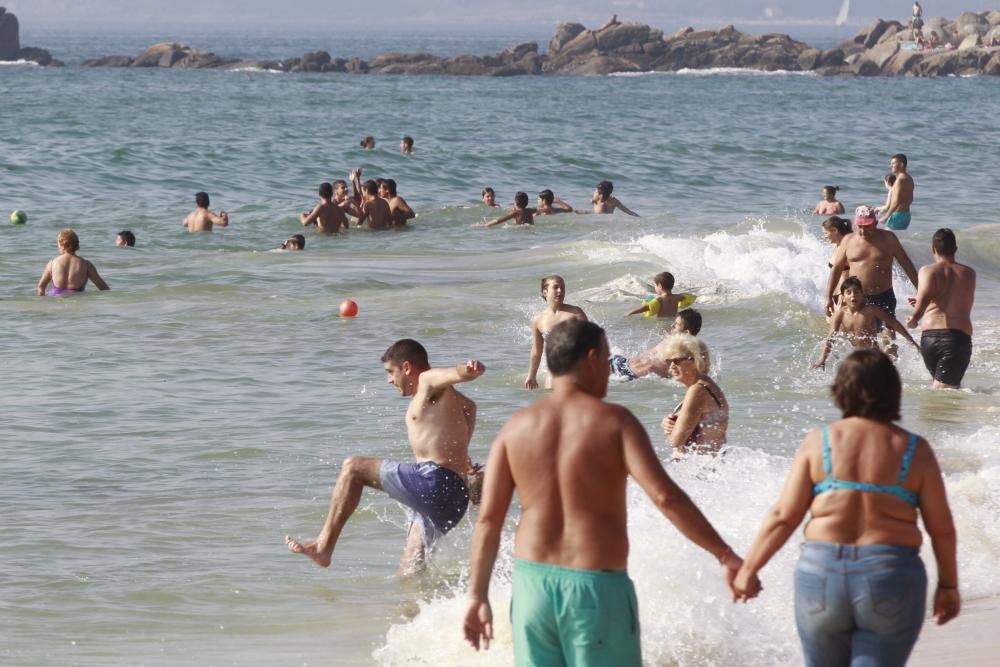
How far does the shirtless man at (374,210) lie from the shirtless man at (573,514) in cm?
1758

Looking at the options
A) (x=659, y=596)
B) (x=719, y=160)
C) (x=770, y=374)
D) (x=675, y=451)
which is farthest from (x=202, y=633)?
(x=719, y=160)

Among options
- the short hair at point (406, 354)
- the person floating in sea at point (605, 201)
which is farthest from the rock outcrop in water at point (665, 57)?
the short hair at point (406, 354)

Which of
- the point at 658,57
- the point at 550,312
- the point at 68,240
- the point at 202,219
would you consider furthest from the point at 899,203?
the point at 658,57

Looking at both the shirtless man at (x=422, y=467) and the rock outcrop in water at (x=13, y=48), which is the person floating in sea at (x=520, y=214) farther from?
the rock outcrop in water at (x=13, y=48)

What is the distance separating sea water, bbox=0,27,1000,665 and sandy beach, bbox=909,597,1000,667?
0.51m

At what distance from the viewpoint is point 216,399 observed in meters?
11.9

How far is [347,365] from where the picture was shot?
13422mm

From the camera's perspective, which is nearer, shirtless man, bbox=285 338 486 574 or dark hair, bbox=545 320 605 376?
dark hair, bbox=545 320 605 376

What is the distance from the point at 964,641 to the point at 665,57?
84.5 meters

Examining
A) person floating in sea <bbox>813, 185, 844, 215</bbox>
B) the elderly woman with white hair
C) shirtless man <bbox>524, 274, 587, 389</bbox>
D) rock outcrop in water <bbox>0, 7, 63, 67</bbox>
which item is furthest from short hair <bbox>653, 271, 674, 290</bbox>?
rock outcrop in water <bbox>0, 7, 63, 67</bbox>

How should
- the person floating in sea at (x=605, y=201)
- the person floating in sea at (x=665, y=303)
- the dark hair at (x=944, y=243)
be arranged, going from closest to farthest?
1. the dark hair at (x=944, y=243)
2. the person floating in sea at (x=665, y=303)
3. the person floating in sea at (x=605, y=201)

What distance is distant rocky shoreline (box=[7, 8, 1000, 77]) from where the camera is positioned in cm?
7944

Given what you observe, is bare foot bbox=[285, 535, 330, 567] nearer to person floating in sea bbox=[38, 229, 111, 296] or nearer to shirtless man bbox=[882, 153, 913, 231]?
person floating in sea bbox=[38, 229, 111, 296]

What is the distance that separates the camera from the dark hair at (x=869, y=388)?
4.51 m
